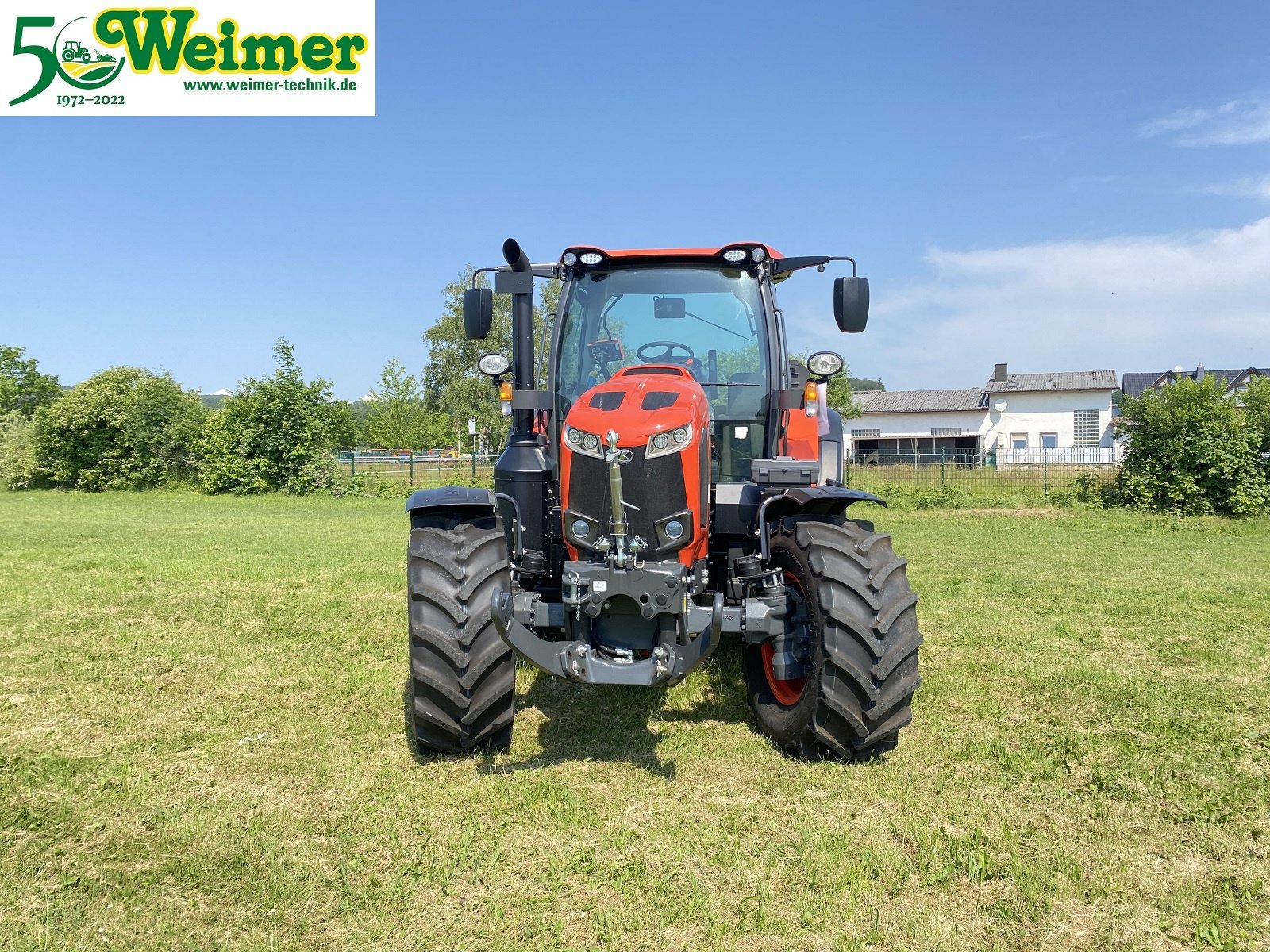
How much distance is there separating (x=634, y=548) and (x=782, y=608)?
71 cm

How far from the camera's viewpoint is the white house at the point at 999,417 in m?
48.6

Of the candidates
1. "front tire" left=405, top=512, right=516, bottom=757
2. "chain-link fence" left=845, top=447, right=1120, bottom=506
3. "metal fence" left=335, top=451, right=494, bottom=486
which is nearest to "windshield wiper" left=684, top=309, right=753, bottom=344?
"front tire" left=405, top=512, right=516, bottom=757

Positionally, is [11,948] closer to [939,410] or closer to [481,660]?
[481,660]

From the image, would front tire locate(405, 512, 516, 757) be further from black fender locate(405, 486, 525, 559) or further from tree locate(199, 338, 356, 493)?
tree locate(199, 338, 356, 493)

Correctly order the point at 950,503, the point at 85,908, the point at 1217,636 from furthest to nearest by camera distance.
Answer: the point at 950,503, the point at 1217,636, the point at 85,908

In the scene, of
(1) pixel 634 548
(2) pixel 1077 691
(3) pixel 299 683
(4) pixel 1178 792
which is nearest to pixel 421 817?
(1) pixel 634 548

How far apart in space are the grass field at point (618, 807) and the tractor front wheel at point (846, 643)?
7.9 inches

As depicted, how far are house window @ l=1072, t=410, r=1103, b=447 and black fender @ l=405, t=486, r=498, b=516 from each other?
50.4 m

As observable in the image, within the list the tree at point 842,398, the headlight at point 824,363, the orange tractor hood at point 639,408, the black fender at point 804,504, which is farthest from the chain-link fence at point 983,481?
the tree at point 842,398

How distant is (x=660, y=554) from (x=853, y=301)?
6.04 feet

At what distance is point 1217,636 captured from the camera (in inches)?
270

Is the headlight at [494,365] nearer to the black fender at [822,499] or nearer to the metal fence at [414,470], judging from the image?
the black fender at [822,499]

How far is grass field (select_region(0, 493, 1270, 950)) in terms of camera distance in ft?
9.11

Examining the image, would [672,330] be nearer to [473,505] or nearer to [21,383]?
[473,505]
